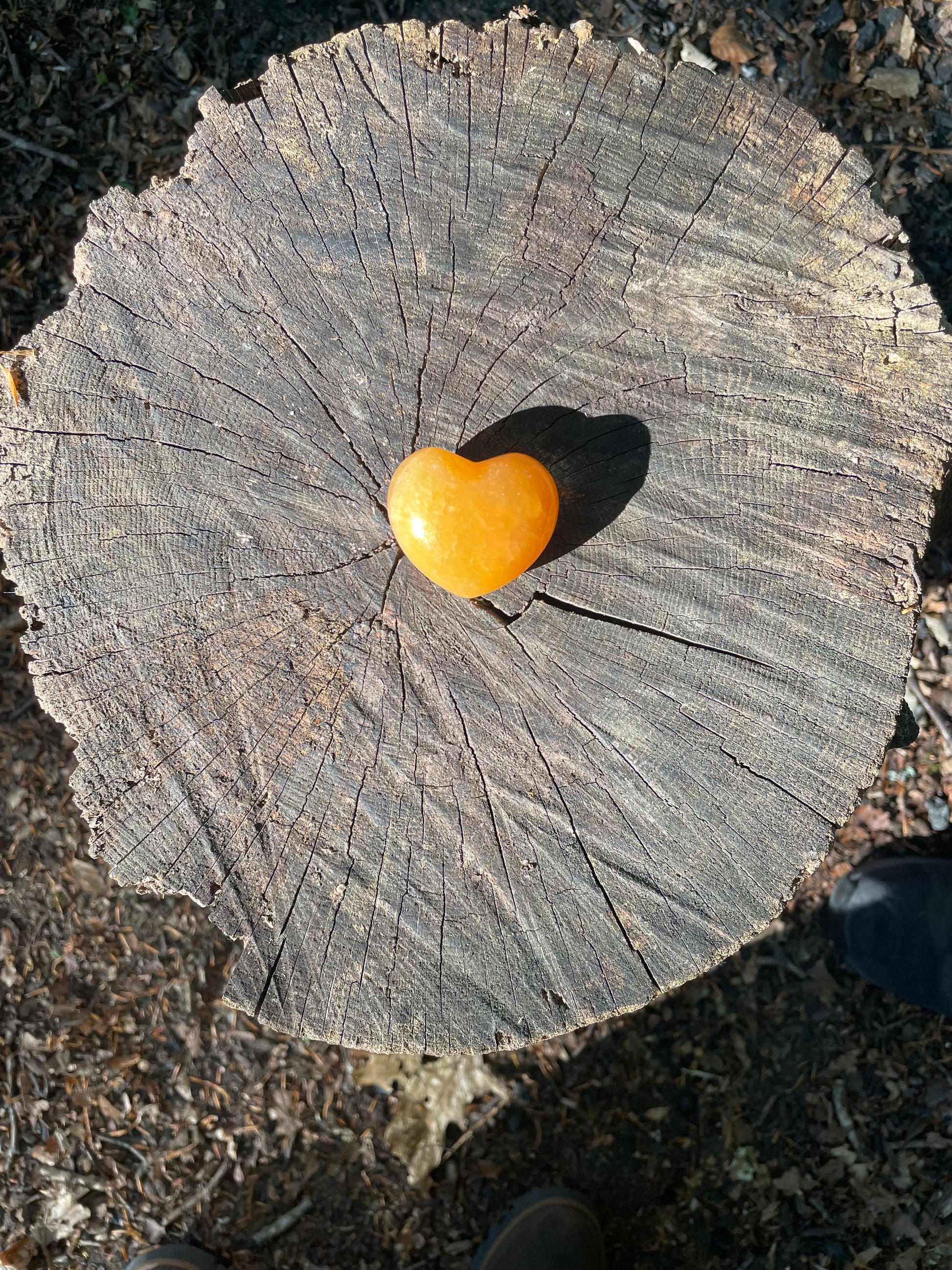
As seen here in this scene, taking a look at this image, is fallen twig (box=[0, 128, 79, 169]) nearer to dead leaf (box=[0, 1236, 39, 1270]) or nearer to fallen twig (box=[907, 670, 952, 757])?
fallen twig (box=[907, 670, 952, 757])

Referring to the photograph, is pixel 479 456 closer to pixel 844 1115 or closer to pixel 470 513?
pixel 470 513

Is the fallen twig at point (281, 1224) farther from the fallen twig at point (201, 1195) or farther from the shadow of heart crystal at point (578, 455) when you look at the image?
the shadow of heart crystal at point (578, 455)

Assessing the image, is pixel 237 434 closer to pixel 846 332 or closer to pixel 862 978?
pixel 846 332

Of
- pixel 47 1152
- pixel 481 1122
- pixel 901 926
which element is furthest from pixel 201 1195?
pixel 901 926

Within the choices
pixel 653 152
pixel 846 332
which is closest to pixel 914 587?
pixel 846 332

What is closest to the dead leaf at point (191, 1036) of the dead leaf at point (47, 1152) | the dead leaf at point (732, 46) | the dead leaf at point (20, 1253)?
the dead leaf at point (47, 1152)
